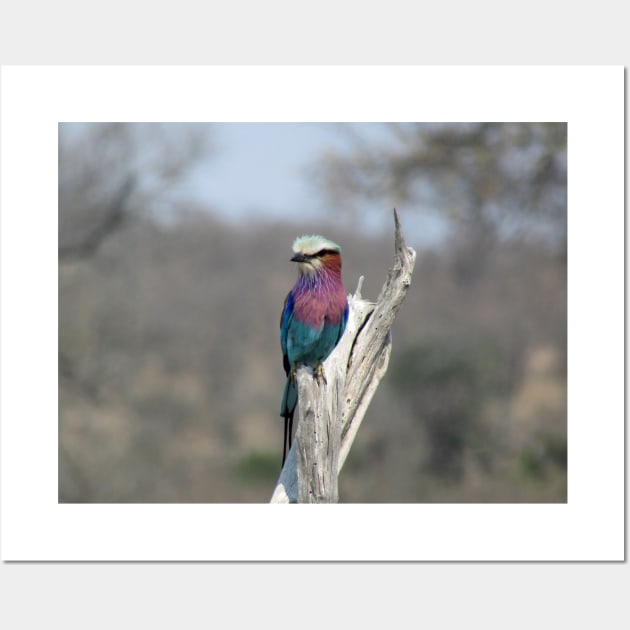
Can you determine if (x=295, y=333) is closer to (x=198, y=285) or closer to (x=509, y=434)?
(x=509, y=434)

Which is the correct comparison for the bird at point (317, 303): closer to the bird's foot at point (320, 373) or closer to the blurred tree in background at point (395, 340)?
the bird's foot at point (320, 373)

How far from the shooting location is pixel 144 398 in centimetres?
1226

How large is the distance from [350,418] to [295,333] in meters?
0.45

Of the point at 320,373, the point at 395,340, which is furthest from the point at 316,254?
the point at 395,340

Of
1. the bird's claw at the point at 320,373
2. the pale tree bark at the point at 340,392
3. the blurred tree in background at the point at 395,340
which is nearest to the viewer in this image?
the pale tree bark at the point at 340,392

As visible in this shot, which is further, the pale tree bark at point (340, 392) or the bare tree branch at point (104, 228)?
the bare tree branch at point (104, 228)

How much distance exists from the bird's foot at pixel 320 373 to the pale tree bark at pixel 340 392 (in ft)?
0.04

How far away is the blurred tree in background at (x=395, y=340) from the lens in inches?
439

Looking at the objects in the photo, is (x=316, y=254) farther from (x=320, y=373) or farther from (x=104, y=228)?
(x=104, y=228)

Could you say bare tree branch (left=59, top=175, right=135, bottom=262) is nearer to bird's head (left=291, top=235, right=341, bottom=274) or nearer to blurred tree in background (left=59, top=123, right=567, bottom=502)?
blurred tree in background (left=59, top=123, right=567, bottom=502)

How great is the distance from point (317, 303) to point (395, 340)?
25.7 ft

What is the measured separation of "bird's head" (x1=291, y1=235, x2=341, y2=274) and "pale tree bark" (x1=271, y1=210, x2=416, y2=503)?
0.68 feet

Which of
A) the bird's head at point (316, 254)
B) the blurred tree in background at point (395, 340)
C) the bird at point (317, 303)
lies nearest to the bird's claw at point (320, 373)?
the bird at point (317, 303)
